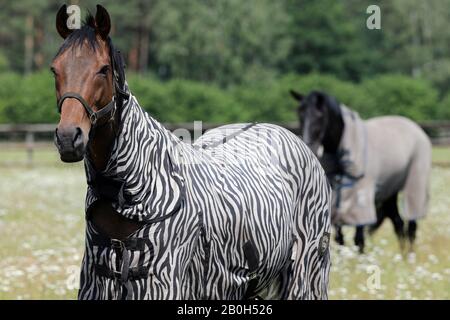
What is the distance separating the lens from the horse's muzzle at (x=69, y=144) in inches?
138

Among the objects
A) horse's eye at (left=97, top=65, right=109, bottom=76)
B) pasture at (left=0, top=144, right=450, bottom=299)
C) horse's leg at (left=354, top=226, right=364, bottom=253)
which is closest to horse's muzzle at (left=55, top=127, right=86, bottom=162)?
horse's eye at (left=97, top=65, right=109, bottom=76)

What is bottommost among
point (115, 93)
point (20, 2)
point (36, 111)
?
point (36, 111)

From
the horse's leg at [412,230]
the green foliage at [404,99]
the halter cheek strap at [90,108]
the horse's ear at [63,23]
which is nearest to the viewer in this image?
the halter cheek strap at [90,108]

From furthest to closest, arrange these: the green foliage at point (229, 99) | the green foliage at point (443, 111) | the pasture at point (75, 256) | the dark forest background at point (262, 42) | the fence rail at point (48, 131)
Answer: the dark forest background at point (262, 42) < the green foliage at point (443, 111) < the green foliage at point (229, 99) < the fence rail at point (48, 131) < the pasture at point (75, 256)

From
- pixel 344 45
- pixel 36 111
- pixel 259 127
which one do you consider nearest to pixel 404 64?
pixel 344 45

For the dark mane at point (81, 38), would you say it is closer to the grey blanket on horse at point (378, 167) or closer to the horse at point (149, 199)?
the horse at point (149, 199)

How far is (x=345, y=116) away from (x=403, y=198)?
5.67 ft

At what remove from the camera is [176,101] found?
39.2 metres

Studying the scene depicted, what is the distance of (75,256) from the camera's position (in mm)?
8812

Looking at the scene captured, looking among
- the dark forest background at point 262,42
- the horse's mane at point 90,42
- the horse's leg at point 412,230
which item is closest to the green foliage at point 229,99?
the dark forest background at point 262,42

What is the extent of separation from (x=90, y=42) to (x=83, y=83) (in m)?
0.20

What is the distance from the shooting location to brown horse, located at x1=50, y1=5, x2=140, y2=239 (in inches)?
140

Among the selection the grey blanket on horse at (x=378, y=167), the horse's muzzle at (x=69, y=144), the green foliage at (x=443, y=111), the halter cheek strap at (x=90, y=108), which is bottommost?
the green foliage at (x=443, y=111)
